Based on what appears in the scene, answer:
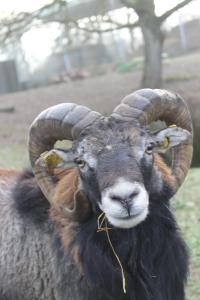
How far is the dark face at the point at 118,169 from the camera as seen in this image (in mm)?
5555

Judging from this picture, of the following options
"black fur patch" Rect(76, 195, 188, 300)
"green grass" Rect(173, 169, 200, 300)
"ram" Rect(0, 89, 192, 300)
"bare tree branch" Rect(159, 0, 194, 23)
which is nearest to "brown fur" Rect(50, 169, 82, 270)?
"ram" Rect(0, 89, 192, 300)

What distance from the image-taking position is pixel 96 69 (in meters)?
45.3

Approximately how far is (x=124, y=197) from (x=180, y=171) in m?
1.62

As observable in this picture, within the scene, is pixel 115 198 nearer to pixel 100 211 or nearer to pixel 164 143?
pixel 100 211

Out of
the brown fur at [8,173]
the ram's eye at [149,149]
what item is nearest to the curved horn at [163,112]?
the ram's eye at [149,149]

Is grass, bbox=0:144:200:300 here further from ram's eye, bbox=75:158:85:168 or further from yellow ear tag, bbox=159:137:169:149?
ram's eye, bbox=75:158:85:168

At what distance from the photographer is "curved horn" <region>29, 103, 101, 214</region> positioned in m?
6.45

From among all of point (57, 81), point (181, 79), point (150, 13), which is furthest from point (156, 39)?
point (57, 81)

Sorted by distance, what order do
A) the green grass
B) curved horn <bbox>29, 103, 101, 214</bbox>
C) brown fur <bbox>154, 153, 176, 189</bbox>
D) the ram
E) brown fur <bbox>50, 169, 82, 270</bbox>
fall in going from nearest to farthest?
1. the ram
2. curved horn <bbox>29, 103, 101, 214</bbox>
3. brown fur <bbox>50, 169, 82, 270</bbox>
4. brown fur <bbox>154, 153, 176, 189</bbox>
5. the green grass

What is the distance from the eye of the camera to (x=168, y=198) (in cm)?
664

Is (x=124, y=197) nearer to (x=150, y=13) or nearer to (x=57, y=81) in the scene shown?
(x=150, y=13)

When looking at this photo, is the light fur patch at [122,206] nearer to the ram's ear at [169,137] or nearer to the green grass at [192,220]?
the ram's ear at [169,137]

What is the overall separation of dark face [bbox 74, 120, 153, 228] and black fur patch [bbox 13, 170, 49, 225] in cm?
94

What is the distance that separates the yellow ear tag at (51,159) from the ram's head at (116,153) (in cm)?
1
